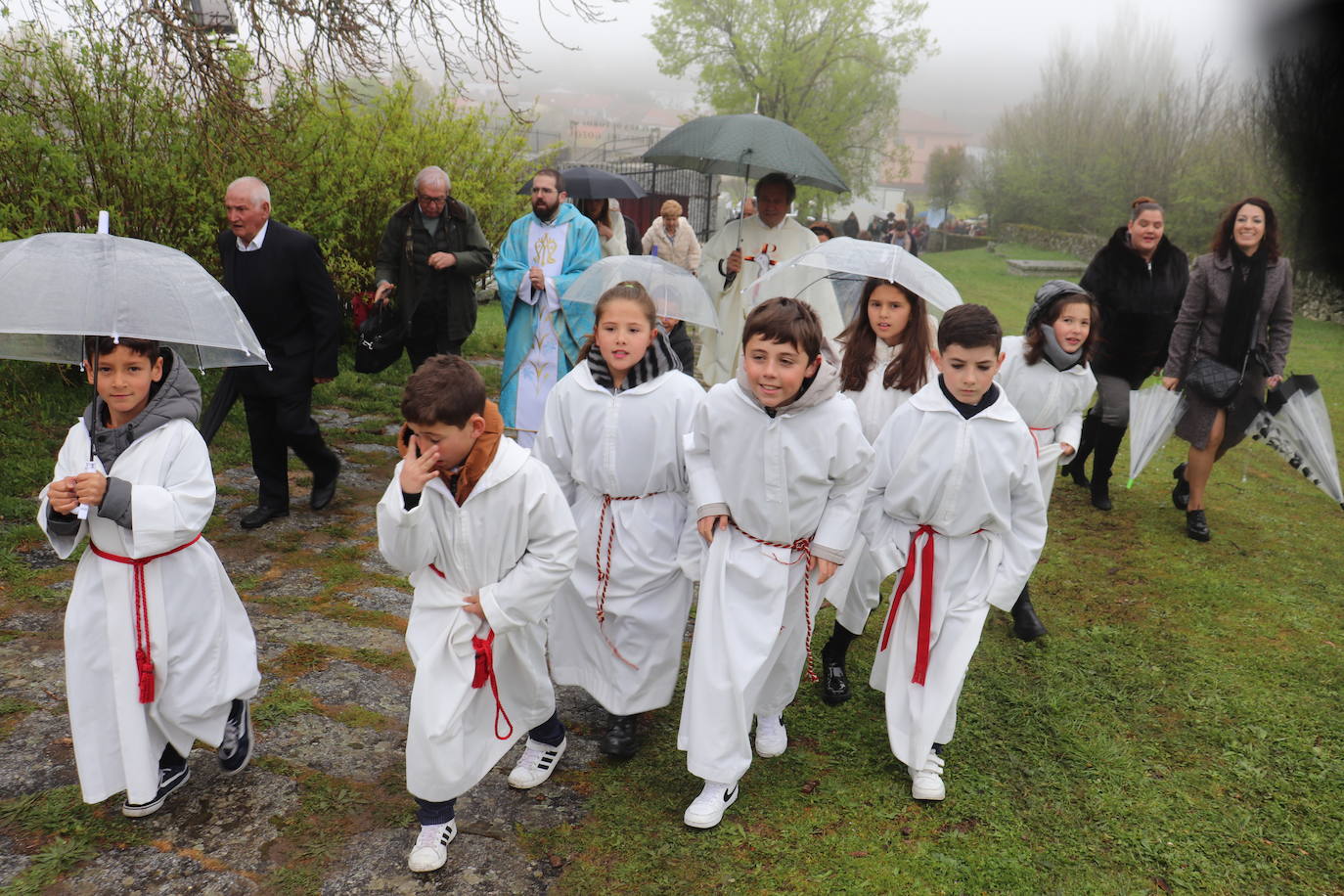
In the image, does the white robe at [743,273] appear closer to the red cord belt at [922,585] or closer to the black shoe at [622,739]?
the red cord belt at [922,585]

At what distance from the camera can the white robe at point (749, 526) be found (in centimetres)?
315

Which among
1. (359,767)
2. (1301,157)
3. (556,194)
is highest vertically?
(1301,157)

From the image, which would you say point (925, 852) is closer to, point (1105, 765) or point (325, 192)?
point (1105, 765)

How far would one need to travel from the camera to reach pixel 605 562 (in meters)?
3.52

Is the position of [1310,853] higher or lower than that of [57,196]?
lower

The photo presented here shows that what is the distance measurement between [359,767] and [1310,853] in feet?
10.4

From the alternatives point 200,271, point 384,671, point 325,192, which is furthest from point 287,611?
point 325,192

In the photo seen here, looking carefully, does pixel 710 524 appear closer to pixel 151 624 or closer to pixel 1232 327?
pixel 151 624

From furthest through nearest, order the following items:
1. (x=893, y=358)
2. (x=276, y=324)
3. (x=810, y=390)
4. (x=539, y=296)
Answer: (x=539, y=296)
(x=276, y=324)
(x=893, y=358)
(x=810, y=390)

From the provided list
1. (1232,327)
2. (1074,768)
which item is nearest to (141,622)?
(1074,768)

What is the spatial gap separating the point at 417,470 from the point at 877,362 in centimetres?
233

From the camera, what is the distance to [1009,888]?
9.66 feet

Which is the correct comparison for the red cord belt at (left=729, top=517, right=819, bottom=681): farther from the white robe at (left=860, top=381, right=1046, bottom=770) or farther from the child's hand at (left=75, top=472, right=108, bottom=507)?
the child's hand at (left=75, top=472, right=108, bottom=507)

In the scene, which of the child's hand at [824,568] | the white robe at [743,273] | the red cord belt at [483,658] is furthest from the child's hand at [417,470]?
the white robe at [743,273]
